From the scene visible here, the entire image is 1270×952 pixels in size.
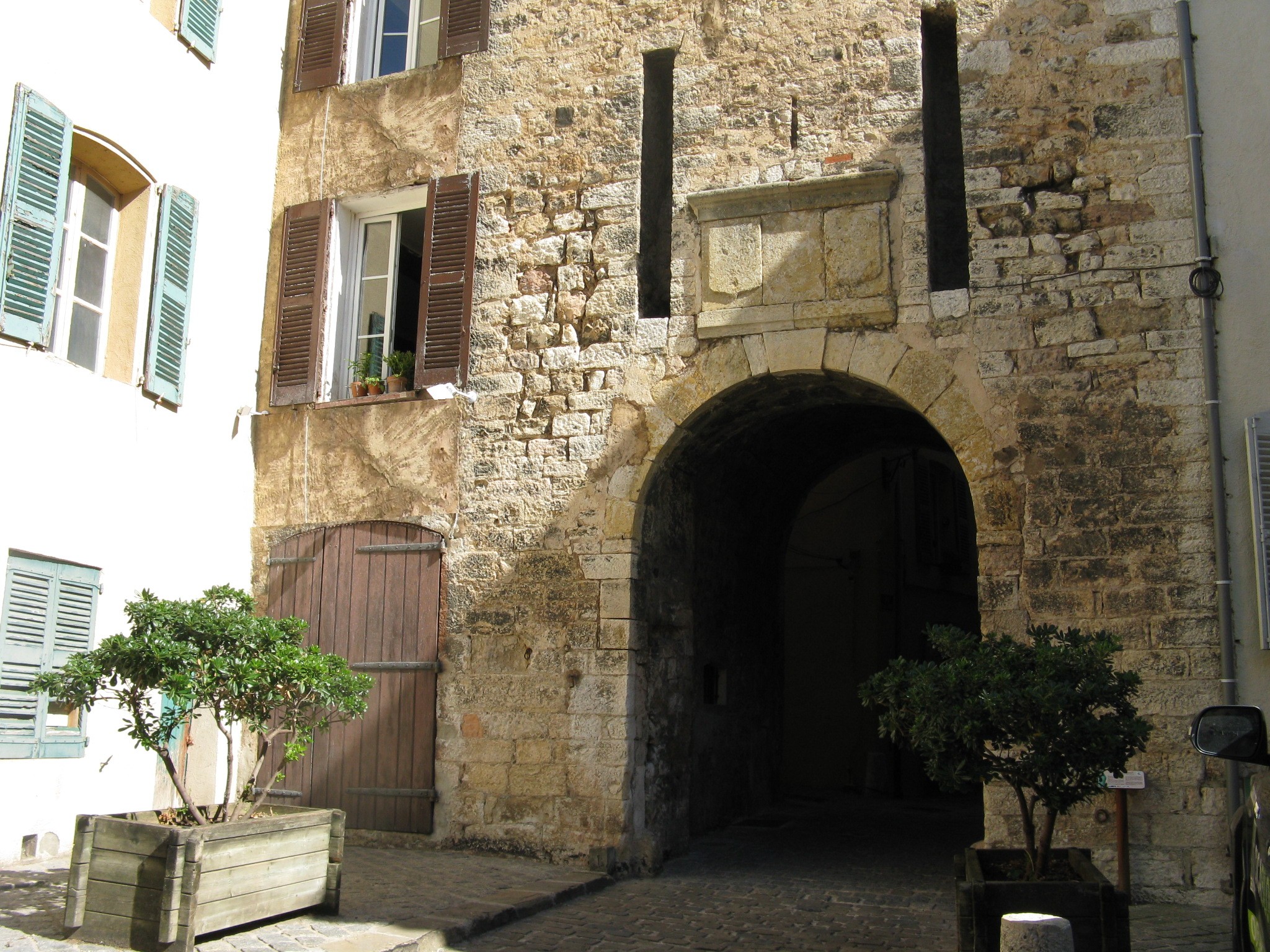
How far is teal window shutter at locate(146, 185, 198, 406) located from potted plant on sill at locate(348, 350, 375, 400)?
1.05 meters

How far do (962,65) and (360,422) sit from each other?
13.7ft

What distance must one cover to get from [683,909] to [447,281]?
401 cm

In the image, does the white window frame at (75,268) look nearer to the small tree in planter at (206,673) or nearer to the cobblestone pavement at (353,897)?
the small tree in planter at (206,673)

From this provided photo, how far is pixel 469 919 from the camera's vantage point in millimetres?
4824

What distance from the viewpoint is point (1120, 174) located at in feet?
20.0

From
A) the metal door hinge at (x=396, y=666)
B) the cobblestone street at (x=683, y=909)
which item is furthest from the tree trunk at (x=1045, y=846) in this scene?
the metal door hinge at (x=396, y=666)

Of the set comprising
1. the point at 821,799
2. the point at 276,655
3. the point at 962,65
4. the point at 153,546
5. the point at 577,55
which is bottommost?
the point at 821,799

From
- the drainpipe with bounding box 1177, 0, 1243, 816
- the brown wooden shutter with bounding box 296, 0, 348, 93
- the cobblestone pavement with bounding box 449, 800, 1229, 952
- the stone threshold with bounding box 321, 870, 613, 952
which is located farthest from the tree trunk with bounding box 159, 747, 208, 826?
the brown wooden shutter with bounding box 296, 0, 348, 93

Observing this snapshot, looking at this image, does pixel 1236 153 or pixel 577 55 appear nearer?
pixel 1236 153

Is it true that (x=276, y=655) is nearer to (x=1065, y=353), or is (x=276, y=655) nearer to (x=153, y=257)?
(x=153, y=257)

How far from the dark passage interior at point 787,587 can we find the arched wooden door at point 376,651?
133 cm

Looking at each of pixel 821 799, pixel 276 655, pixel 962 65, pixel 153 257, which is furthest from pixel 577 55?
pixel 821 799

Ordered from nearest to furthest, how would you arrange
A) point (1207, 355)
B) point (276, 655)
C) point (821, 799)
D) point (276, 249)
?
1. point (276, 655)
2. point (1207, 355)
3. point (276, 249)
4. point (821, 799)

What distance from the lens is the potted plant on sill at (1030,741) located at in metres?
3.78
